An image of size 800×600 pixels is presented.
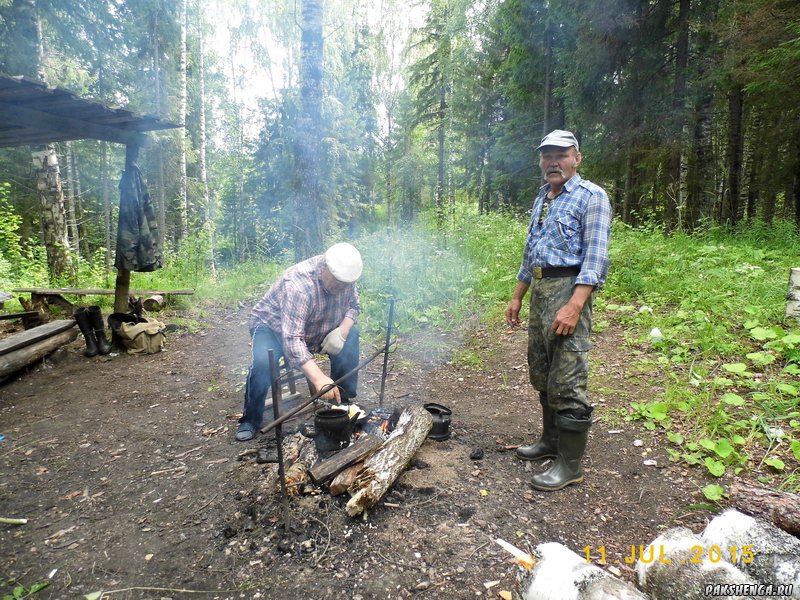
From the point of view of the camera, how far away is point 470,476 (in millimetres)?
2975

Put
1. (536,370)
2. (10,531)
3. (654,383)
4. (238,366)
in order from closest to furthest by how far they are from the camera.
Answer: (10,531), (536,370), (654,383), (238,366)

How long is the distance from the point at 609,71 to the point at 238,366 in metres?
10.6

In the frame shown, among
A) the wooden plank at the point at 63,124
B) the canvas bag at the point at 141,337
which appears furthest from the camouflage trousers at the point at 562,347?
the wooden plank at the point at 63,124

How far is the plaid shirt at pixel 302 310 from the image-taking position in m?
3.04

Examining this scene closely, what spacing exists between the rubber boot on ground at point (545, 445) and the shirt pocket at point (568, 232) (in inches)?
48.1

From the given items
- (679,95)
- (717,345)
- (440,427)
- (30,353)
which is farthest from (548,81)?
(30,353)

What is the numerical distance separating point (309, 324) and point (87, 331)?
4.52 m

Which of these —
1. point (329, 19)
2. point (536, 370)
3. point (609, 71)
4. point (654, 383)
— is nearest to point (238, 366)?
point (536, 370)

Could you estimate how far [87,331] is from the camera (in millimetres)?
6016

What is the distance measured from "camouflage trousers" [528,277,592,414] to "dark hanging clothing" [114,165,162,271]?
5.87 metres

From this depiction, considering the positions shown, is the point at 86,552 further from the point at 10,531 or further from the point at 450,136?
the point at 450,136

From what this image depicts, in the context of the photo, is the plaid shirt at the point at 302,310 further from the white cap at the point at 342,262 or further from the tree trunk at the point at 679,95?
the tree trunk at the point at 679,95

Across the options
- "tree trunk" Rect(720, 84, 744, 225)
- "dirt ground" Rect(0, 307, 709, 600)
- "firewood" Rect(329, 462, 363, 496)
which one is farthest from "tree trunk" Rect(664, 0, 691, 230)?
"firewood" Rect(329, 462, 363, 496)

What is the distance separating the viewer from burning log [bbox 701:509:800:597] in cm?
162
